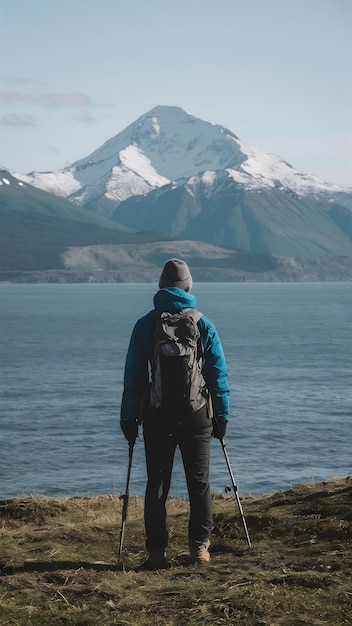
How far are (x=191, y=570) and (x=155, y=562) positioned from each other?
56cm

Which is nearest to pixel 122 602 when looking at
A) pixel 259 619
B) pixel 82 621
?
pixel 82 621

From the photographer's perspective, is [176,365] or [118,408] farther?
[118,408]

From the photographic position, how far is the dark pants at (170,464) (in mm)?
9398

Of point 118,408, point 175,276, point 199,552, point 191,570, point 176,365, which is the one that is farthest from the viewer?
point 118,408

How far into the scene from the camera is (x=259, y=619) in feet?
23.6

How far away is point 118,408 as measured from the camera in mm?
62812

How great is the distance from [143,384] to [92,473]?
108 feet

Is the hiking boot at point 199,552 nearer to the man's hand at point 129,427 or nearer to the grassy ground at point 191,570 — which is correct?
the grassy ground at point 191,570

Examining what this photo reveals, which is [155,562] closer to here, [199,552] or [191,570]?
[199,552]

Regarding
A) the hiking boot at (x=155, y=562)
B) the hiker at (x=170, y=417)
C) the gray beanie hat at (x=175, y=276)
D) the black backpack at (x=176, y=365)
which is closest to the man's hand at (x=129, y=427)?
the hiker at (x=170, y=417)

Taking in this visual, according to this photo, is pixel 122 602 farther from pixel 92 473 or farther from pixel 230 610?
pixel 92 473

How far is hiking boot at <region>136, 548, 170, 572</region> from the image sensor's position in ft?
30.5

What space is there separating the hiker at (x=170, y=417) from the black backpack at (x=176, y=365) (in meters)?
0.02

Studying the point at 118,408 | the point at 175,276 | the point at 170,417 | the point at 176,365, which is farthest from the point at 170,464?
the point at 118,408
